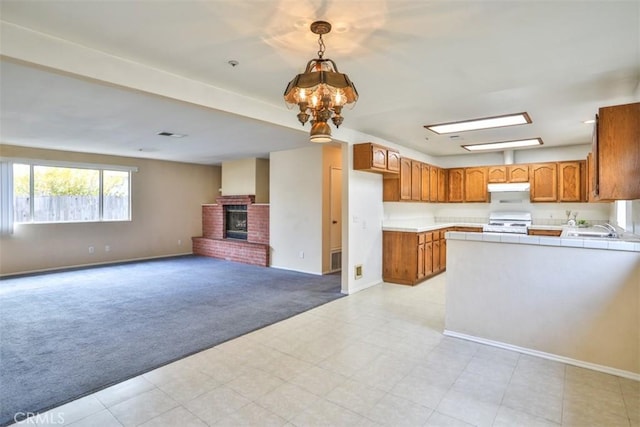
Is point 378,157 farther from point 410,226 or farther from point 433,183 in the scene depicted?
point 433,183

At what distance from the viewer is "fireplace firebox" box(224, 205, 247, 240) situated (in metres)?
8.36

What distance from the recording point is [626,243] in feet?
8.65

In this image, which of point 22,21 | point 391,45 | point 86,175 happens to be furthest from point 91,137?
point 391,45

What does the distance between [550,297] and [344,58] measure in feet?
8.97

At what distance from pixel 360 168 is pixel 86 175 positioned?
246 inches

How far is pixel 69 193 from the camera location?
7125 mm

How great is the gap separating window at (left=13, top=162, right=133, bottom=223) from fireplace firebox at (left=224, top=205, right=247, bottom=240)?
2.30m

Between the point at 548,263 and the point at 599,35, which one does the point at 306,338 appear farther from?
the point at 599,35

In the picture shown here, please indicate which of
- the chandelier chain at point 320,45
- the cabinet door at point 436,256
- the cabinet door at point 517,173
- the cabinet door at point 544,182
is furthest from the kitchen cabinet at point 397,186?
the chandelier chain at point 320,45

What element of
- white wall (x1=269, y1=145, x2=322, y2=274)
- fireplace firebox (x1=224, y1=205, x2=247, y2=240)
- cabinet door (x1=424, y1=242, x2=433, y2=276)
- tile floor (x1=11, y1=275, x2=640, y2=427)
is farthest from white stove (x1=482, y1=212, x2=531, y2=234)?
fireplace firebox (x1=224, y1=205, x2=247, y2=240)

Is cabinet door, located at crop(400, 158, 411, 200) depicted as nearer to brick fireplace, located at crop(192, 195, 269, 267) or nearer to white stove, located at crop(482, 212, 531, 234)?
white stove, located at crop(482, 212, 531, 234)

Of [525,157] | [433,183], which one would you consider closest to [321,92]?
[433,183]

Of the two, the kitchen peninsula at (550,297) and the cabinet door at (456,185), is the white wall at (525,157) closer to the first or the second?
the cabinet door at (456,185)

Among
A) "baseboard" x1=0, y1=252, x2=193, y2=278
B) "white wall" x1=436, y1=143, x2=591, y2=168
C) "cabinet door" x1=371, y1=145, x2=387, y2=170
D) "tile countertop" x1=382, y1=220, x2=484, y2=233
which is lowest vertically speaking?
"baseboard" x1=0, y1=252, x2=193, y2=278
